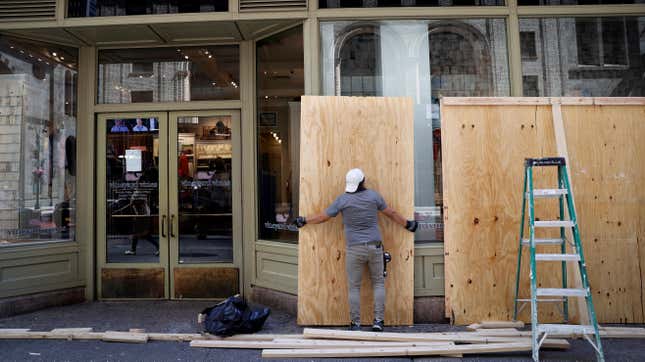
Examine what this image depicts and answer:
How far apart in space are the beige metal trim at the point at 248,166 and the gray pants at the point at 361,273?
5.75 ft

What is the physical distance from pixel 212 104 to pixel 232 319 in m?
3.06

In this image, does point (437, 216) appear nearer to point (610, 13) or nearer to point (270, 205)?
point (270, 205)

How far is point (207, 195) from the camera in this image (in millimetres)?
6438

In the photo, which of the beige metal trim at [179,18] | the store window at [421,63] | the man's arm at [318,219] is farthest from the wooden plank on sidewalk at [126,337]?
the beige metal trim at [179,18]

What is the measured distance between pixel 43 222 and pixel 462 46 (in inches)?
236

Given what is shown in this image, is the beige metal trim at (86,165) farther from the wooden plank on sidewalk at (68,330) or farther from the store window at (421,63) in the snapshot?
the store window at (421,63)

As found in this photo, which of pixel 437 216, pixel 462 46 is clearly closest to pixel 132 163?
pixel 437 216

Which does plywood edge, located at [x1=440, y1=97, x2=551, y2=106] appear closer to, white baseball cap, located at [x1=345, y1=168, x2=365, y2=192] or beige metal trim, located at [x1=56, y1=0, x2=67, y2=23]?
white baseball cap, located at [x1=345, y1=168, x2=365, y2=192]

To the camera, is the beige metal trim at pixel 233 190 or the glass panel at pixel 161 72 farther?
the glass panel at pixel 161 72

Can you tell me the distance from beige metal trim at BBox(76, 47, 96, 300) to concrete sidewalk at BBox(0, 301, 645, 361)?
23.3 inches

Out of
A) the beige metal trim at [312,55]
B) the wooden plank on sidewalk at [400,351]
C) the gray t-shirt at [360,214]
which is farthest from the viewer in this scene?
the beige metal trim at [312,55]

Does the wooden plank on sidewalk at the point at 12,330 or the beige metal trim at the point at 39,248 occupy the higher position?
the beige metal trim at the point at 39,248

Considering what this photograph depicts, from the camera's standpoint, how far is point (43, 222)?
6.21m

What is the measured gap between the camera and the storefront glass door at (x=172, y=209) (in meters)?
6.41
